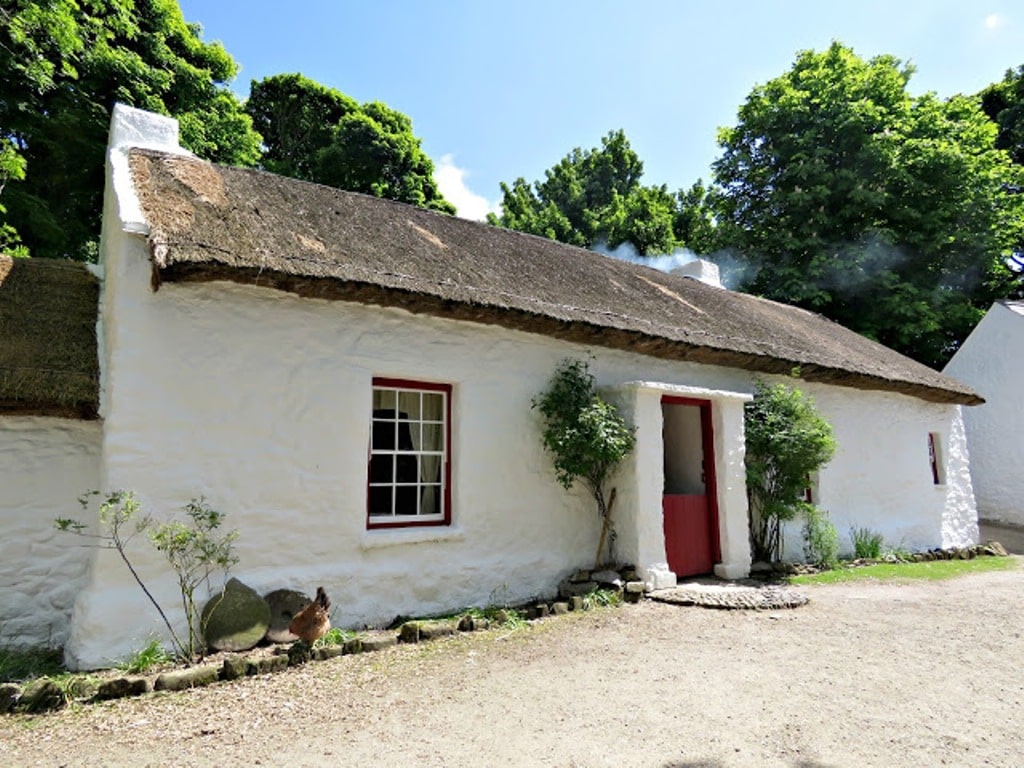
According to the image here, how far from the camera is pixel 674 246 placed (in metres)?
23.3

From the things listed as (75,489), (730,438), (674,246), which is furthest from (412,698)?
(674,246)

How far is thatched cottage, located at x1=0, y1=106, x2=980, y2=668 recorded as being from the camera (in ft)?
15.3

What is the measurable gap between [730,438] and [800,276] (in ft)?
37.4

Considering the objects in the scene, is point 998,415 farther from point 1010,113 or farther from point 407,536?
point 407,536

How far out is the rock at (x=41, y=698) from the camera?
3539 millimetres

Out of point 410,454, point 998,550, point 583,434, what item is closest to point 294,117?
point 410,454

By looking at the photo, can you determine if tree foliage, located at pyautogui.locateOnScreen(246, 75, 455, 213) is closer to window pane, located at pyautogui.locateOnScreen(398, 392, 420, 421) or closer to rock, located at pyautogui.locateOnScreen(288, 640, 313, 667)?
window pane, located at pyautogui.locateOnScreen(398, 392, 420, 421)

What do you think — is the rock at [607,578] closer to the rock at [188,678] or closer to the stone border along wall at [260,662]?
the stone border along wall at [260,662]

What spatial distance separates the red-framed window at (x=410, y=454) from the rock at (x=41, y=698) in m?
2.63

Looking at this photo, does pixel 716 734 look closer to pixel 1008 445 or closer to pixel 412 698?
pixel 412 698

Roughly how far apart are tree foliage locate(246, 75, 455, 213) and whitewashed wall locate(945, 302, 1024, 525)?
17.2 m

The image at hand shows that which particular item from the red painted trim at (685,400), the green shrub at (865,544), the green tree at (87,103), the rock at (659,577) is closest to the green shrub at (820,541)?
the green shrub at (865,544)

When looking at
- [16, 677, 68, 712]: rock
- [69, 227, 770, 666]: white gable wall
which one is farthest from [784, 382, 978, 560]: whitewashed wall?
[16, 677, 68, 712]: rock

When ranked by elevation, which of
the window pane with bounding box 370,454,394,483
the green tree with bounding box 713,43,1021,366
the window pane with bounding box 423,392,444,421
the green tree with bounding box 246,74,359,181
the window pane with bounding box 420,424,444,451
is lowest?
the window pane with bounding box 370,454,394,483
